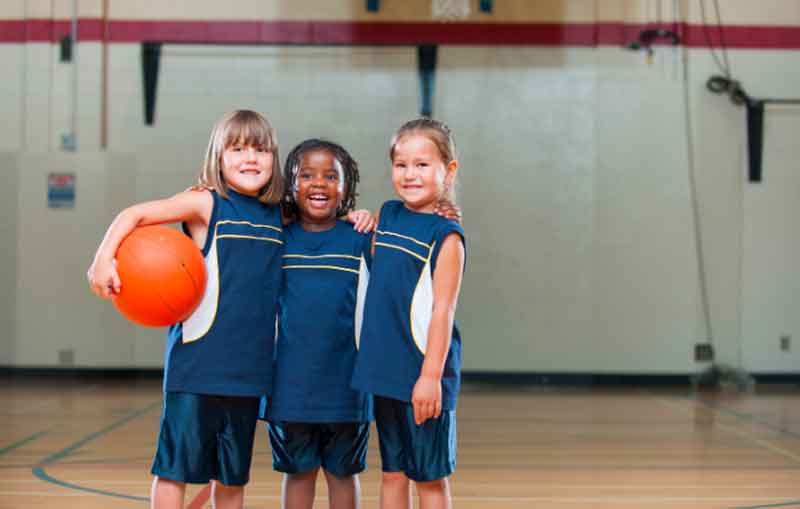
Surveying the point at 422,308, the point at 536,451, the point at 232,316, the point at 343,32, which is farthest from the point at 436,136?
the point at 343,32

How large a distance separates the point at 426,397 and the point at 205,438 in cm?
60

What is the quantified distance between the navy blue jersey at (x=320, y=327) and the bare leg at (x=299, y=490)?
23 centimetres

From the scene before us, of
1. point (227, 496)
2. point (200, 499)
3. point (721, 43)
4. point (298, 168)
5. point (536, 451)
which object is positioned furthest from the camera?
point (721, 43)

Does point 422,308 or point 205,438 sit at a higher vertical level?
point 422,308

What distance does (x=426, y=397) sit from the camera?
94.7 inches

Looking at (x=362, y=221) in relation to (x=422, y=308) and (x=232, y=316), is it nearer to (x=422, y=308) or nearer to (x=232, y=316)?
(x=422, y=308)

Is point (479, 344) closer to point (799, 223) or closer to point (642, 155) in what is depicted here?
point (642, 155)

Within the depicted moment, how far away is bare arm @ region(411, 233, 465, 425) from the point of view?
95.0 inches

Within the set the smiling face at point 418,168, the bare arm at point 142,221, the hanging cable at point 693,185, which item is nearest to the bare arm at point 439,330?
the smiling face at point 418,168

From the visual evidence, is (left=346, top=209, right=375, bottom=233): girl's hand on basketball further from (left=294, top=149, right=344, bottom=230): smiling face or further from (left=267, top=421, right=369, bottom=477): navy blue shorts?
(left=267, top=421, right=369, bottom=477): navy blue shorts

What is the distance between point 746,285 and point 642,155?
1.52 m

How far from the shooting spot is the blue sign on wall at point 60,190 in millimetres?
8781

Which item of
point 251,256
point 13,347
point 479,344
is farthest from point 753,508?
point 13,347

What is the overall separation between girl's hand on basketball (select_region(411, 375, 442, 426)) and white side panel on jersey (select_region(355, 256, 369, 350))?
31 cm
